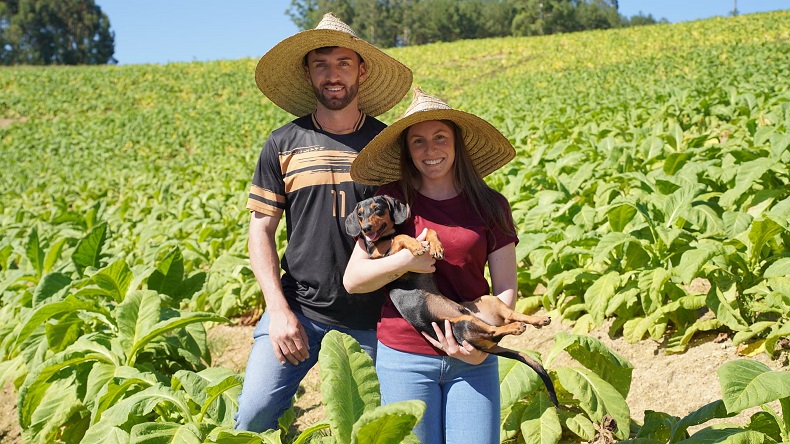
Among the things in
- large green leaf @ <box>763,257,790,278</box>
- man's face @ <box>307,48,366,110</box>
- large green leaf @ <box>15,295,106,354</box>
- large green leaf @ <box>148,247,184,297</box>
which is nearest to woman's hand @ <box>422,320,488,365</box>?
man's face @ <box>307,48,366,110</box>

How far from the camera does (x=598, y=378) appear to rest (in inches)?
116

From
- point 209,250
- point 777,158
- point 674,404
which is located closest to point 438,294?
point 674,404

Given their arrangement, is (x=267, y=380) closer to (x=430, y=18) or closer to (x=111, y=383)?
(x=111, y=383)

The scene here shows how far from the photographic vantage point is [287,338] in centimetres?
266

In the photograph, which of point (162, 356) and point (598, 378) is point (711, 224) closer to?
point (598, 378)

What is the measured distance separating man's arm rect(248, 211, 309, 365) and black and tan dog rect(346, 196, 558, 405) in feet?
1.71

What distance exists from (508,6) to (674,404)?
3573 inches

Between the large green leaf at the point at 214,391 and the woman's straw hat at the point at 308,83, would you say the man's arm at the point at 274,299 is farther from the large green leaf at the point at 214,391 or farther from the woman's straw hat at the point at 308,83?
the woman's straw hat at the point at 308,83

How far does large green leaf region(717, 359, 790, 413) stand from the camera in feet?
7.06

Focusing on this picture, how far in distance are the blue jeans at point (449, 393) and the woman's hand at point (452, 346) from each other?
3.6 inches

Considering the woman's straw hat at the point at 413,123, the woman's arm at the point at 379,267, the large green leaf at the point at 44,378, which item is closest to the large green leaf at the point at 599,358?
the woman's straw hat at the point at 413,123

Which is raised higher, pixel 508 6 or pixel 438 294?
pixel 508 6

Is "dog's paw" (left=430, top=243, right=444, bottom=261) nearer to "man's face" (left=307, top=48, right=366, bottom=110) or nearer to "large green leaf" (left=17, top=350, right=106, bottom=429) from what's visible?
"man's face" (left=307, top=48, right=366, bottom=110)

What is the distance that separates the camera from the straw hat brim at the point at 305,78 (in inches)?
112
